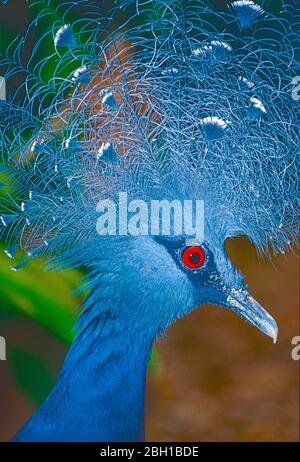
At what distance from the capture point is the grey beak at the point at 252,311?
7.27 ft

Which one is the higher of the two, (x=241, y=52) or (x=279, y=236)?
(x=241, y=52)

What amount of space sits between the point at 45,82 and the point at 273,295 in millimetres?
1198

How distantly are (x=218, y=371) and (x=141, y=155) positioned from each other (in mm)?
905

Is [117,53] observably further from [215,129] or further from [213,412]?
[213,412]

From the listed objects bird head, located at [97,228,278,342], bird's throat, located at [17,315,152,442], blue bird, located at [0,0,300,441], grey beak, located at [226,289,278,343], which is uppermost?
blue bird, located at [0,0,300,441]

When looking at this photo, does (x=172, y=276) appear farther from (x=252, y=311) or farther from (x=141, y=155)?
(x=141, y=155)

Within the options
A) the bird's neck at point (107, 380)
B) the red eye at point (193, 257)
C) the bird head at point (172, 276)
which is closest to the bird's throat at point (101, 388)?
the bird's neck at point (107, 380)

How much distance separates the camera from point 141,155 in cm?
220

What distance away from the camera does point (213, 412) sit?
2.41 metres

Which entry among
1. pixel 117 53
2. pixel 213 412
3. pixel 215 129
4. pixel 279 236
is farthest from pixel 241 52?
pixel 213 412

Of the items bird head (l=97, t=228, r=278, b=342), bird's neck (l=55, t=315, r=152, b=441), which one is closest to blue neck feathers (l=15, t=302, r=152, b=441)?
bird's neck (l=55, t=315, r=152, b=441)

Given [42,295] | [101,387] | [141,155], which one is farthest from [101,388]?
[141,155]

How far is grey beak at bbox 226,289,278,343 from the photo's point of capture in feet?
7.27

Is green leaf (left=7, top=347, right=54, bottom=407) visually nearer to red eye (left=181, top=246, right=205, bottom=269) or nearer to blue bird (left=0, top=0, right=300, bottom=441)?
blue bird (left=0, top=0, right=300, bottom=441)
